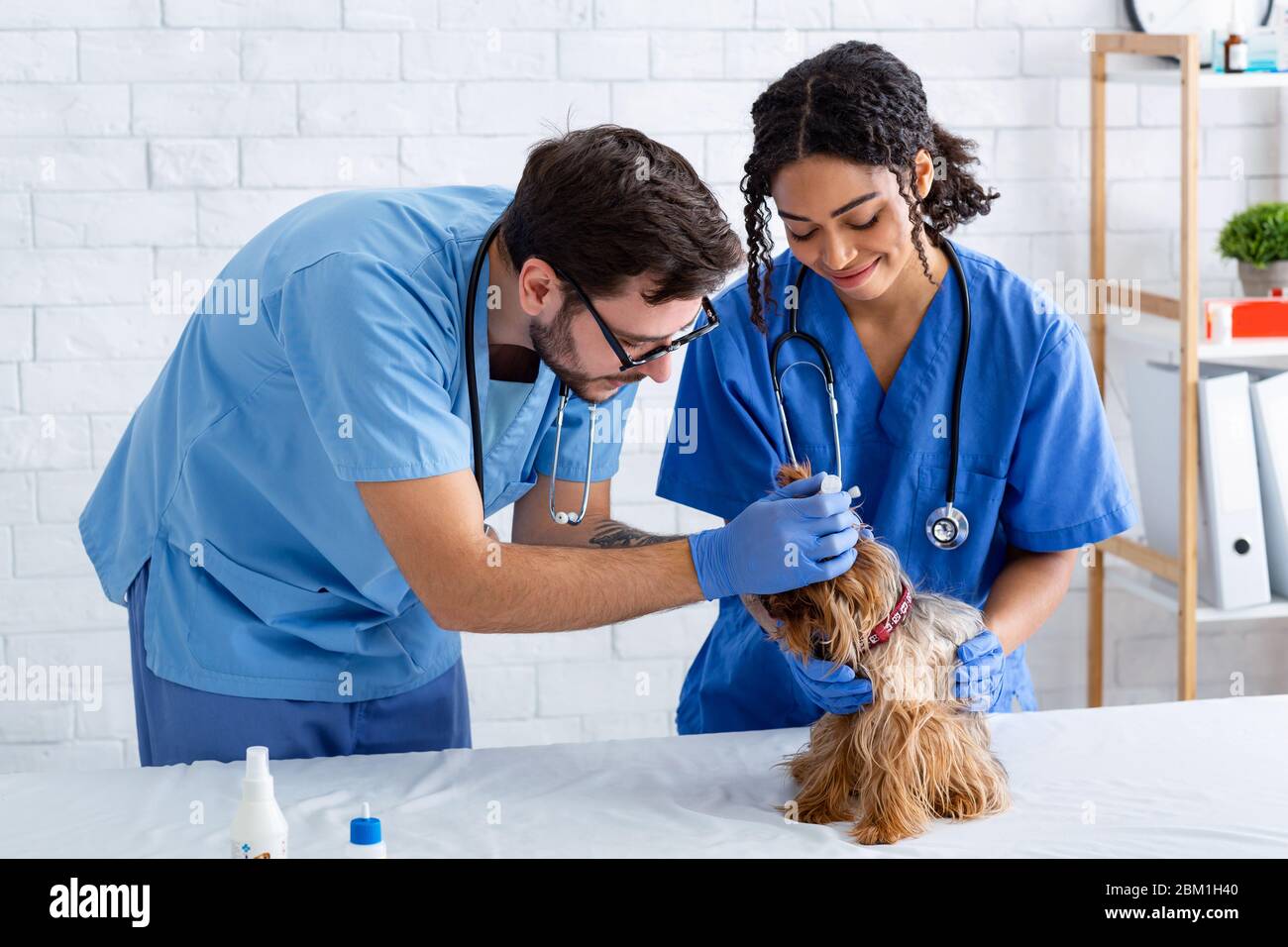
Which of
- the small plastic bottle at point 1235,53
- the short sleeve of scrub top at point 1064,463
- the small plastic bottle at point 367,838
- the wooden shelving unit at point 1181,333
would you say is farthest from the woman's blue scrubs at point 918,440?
the small plastic bottle at point 1235,53

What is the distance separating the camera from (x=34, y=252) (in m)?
2.60

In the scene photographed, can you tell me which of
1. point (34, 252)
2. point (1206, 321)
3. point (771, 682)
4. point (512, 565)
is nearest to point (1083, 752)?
point (771, 682)

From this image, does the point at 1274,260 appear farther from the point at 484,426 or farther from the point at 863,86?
the point at 484,426

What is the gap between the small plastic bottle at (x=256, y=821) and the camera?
51.9 inches

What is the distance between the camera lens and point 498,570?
1511mm

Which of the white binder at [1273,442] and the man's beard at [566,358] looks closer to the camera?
the man's beard at [566,358]

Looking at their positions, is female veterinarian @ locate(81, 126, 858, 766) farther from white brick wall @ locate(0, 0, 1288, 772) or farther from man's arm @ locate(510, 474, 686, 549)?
white brick wall @ locate(0, 0, 1288, 772)

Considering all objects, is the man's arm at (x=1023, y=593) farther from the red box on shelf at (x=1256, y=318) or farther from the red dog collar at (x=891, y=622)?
the red box on shelf at (x=1256, y=318)

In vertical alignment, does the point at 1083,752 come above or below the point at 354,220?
below

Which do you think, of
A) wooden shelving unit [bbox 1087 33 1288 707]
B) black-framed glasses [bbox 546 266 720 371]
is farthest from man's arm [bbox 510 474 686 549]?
wooden shelving unit [bbox 1087 33 1288 707]

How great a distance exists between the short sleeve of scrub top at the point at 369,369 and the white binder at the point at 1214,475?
176cm

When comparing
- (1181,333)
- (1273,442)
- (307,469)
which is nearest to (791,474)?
(307,469)
